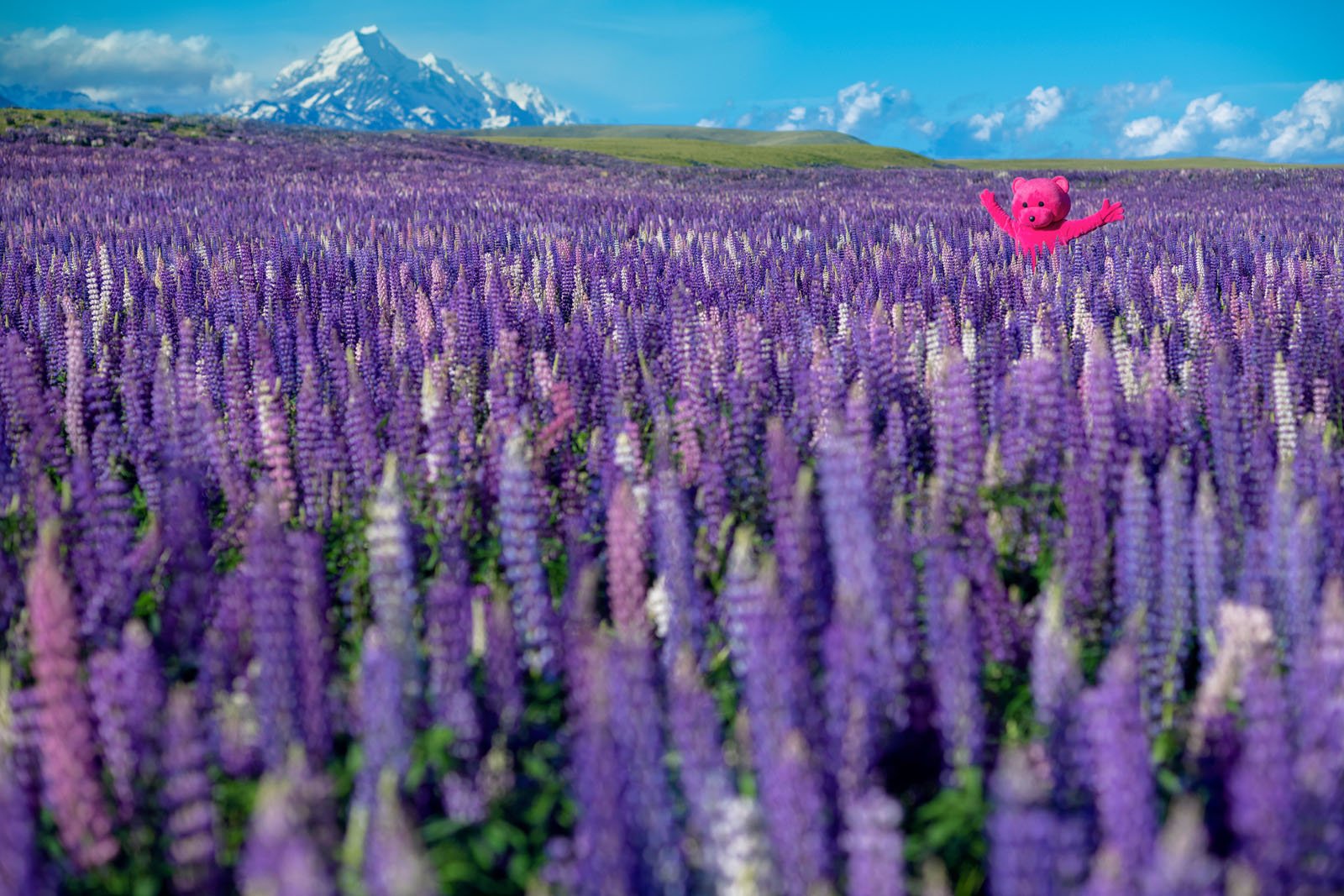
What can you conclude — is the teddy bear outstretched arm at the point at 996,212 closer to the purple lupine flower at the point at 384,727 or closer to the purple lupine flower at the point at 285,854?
the purple lupine flower at the point at 384,727

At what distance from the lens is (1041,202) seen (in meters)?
10.4

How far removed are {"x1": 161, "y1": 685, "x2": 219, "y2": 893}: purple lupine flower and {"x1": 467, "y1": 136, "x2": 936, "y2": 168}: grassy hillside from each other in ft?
200

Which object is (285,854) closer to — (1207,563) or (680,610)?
(680,610)

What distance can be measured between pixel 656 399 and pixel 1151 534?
2448 millimetres

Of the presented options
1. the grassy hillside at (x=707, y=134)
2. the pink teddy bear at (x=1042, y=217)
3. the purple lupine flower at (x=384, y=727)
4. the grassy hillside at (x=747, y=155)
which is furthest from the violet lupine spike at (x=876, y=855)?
the grassy hillside at (x=707, y=134)

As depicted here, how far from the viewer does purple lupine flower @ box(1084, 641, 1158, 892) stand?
70.1 inches

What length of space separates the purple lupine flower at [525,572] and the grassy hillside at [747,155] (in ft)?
196

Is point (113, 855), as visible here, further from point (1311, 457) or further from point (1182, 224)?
point (1182, 224)

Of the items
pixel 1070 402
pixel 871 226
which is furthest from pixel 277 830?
pixel 871 226

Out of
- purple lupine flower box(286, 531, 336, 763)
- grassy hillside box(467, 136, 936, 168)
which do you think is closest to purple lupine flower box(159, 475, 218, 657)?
purple lupine flower box(286, 531, 336, 763)

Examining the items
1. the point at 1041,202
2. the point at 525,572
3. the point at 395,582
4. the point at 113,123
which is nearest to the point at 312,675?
the point at 395,582

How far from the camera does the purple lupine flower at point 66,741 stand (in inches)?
82.0

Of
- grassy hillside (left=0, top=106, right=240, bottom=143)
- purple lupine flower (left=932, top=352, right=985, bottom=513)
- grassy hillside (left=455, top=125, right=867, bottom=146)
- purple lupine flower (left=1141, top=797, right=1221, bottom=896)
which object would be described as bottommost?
purple lupine flower (left=1141, top=797, right=1221, bottom=896)

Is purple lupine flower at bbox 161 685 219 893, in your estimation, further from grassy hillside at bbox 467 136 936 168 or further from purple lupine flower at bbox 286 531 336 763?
grassy hillside at bbox 467 136 936 168
